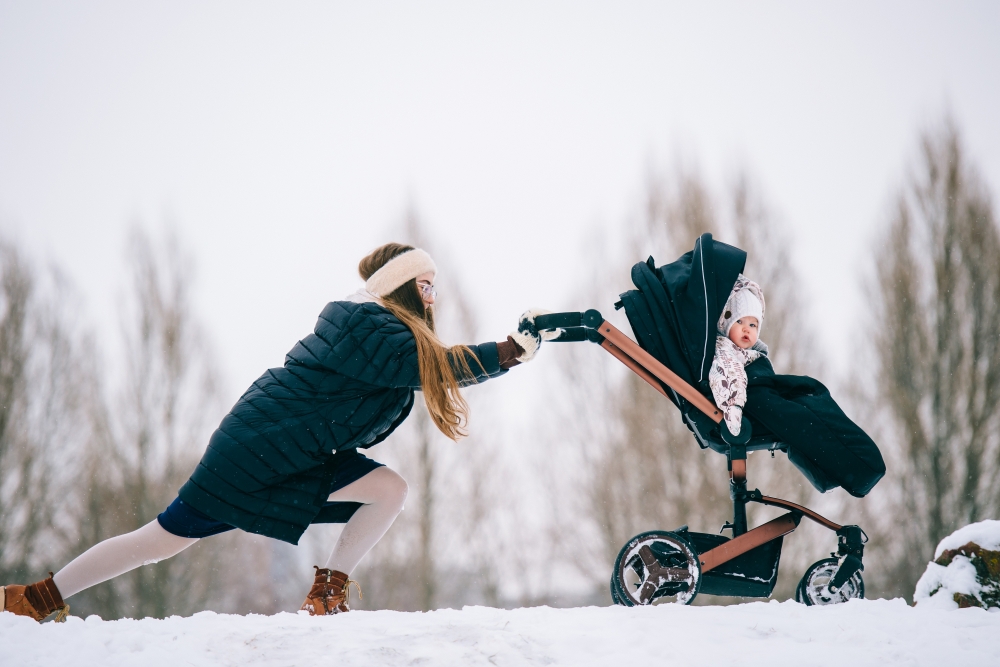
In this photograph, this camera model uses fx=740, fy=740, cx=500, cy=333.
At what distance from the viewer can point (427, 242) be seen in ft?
38.6

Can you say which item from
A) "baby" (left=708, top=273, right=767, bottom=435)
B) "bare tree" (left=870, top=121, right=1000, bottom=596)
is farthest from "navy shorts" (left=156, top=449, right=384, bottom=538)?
"bare tree" (left=870, top=121, right=1000, bottom=596)

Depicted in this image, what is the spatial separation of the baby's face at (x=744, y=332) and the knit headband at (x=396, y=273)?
1.48 meters

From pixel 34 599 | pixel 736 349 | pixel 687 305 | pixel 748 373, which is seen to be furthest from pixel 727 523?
pixel 34 599

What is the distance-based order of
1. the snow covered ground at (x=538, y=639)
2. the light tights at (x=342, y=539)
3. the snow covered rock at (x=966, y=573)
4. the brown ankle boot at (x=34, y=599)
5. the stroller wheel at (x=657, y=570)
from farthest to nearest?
the stroller wheel at (x=657, y=570)
the snow covered rock at (x=966, y=573)
the light tights at (x=342, y=539)
the brown ankle boot at (x=34, y=599)
the snow covered ground at (x=538, y=639)

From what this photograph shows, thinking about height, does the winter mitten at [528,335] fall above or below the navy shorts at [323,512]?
above

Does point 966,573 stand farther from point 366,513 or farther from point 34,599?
point 34,599

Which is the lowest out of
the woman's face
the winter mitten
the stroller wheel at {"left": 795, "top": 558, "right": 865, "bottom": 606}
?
the stroller wheel at {"left": 795, "top": 558, "right": 865, "bottom": 606}

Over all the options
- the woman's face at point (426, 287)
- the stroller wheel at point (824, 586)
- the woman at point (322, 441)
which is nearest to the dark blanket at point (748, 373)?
the stroller wheel at point (824, 586)

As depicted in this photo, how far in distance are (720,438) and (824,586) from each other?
819mm

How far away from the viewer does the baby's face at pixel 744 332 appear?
11.6 ft

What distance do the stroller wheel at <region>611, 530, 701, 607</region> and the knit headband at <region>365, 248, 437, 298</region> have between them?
158 centimetres

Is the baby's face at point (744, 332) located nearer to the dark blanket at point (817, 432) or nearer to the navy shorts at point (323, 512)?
the dark blanket at point (817, 432)

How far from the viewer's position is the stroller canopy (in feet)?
11.0

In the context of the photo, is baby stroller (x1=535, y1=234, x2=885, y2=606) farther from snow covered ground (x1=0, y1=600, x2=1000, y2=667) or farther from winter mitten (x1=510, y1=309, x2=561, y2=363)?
snow covered ground (x1=0, y1=600, x2=1000, y2=667)
